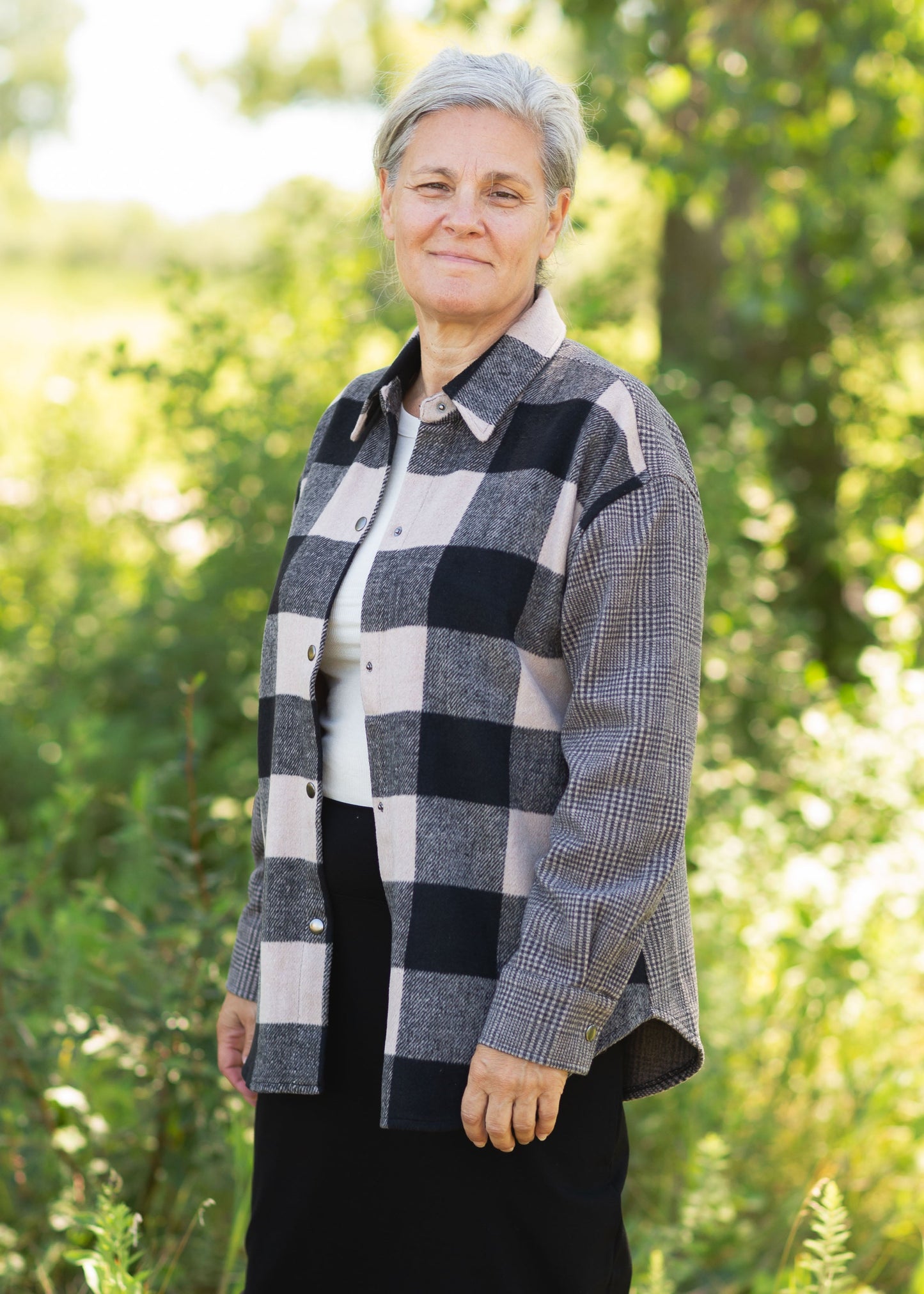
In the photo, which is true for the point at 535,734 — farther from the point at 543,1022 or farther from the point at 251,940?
the point at 251,940

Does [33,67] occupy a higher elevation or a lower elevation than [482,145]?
higher

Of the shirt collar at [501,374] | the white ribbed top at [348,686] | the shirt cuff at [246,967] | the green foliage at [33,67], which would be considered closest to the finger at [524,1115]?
the white ribbed top at [348,686]

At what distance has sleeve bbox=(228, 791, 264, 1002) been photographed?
179 centimetres

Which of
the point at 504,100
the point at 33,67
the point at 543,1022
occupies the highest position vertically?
the point at 33,67

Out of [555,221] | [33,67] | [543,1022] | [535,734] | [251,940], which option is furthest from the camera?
[33,67]

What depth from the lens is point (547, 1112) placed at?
1376 millimetres

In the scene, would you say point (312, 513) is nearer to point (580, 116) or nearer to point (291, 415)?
point (580, 116)

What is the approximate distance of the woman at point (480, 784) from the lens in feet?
4.48

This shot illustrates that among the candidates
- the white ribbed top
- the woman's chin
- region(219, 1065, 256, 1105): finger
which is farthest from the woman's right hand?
the woman's chin

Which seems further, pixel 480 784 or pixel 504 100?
pixel 504 100

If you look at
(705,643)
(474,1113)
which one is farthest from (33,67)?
(474,1113)

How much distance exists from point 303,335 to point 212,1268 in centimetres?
297

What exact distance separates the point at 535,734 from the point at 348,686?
27cm

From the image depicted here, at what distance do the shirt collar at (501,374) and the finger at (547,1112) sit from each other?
776 mm
